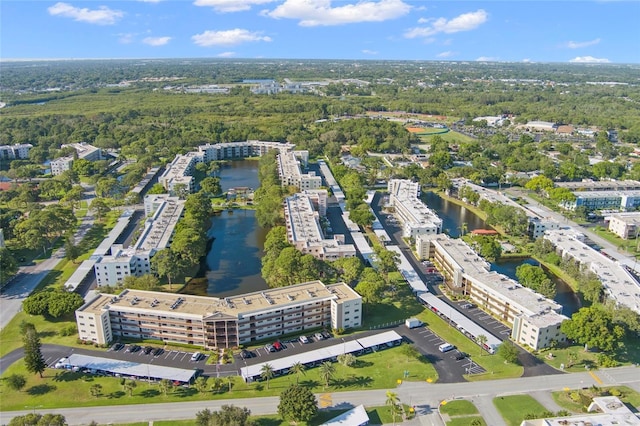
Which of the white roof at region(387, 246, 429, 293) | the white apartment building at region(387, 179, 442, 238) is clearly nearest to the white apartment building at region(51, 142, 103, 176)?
the white apartment building at region(387, 179, 442, 238)

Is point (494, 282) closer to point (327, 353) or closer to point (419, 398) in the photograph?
point (419, 398)

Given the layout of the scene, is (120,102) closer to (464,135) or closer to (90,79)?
(90,79)

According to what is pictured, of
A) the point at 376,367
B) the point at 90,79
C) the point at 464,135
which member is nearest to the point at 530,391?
the point at 376,367

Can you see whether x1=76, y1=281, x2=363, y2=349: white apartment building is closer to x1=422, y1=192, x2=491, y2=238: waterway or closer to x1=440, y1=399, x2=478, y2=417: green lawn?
x1=440, y1=399, x2=478, y2=417: green lawn

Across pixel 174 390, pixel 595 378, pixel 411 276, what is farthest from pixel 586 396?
pixel 174 390

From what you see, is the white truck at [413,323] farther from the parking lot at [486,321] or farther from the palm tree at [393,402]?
the palm tree at [393,402]

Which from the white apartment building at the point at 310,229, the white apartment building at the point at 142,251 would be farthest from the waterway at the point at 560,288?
the white apartment building at the point at 142,251
